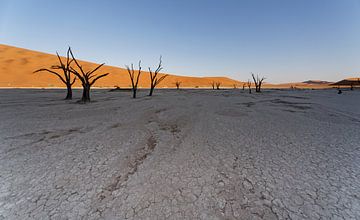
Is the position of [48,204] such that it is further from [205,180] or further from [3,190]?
[205,180]

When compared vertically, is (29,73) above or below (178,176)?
above

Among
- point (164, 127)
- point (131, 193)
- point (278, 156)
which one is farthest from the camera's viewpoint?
point (164, 127)

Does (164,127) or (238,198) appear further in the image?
(164,127)

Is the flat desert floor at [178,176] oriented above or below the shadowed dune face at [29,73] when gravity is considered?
below

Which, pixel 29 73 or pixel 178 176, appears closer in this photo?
pixel 178 176

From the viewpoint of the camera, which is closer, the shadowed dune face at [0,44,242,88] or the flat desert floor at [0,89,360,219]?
the flat desert floor at [0,89,360,219]

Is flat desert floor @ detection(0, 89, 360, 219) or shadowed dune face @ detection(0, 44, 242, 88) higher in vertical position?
shadowed dune face @ detection(0, 44, 242, 88)

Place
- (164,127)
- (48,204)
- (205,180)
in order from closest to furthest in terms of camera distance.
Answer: (48,204) < (205,180) < (164,127)

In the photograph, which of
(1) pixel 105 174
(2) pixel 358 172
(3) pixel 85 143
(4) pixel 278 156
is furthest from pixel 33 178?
(2) pixel 358 172

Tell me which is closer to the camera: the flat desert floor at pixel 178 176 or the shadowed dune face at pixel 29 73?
the flat desert floor at pixel 178 176

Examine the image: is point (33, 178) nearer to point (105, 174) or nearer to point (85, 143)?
point (105, 174)

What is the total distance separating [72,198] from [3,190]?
902 millimetres

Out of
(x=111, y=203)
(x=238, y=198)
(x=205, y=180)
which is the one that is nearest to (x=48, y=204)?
(x=111, y=203)

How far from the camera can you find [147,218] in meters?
1.72
